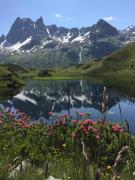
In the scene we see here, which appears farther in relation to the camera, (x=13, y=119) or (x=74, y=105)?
(x=74, y=105)

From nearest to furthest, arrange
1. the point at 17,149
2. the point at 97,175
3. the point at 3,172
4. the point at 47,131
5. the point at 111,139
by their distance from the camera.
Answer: the point at 97,175 < the point at 3,172 < the point at 17,149 < the point at 111,139 < the point at 47,131

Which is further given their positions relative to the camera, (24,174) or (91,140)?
(91,140)

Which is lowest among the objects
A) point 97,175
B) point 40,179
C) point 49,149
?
point 49,149

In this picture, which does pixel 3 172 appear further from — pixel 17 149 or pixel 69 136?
pixel 69 136

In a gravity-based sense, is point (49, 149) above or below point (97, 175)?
below

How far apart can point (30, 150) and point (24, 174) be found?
32.0 ft

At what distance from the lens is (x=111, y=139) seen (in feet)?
57.2

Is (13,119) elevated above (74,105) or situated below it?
above

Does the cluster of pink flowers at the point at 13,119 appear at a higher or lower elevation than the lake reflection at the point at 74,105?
higher

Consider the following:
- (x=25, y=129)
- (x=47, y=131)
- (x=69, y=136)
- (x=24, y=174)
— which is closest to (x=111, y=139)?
(x=69, y=136)

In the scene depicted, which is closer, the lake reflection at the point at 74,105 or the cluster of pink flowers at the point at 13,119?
the cluster of pink flowers at the point at 13,119

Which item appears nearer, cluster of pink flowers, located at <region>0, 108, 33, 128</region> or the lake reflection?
cluster of pink flowers, located at <region>0, 108, 33, 128</region>

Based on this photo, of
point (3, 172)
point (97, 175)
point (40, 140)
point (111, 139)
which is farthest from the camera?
point (40, 140)

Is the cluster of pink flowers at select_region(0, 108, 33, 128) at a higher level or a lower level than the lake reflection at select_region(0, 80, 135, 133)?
higher
